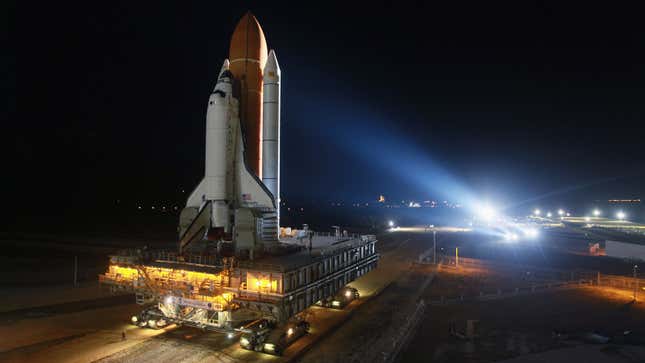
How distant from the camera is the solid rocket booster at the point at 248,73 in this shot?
2452 cm

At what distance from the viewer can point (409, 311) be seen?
23031 mm

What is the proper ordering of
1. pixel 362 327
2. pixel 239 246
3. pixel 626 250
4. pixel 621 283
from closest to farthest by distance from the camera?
1. pixel 362 327
2. pixel 239 246
3. pixel 621 283
4. pixel 626 250

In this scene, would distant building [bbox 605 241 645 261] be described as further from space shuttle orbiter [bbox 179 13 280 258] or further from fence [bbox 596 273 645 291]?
space shuttle orbiter [bbox 179 13 280 258]

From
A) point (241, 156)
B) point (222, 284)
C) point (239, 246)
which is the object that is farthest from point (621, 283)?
point (222, 284)

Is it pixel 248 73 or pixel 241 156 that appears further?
pixel 248 73

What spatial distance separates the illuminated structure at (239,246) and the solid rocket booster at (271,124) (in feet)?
0.22

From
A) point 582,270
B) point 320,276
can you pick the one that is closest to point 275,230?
point 320,276

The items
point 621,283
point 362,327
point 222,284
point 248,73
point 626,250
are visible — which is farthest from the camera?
point 626,250

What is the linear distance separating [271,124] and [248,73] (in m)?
3.53

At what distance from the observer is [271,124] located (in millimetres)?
25953

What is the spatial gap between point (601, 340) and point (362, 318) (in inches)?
450

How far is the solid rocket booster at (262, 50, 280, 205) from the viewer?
25.4 metres

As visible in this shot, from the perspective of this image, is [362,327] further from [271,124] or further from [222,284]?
[271,124]

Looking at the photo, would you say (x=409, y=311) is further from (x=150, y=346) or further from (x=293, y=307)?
(x=150, y=346)
